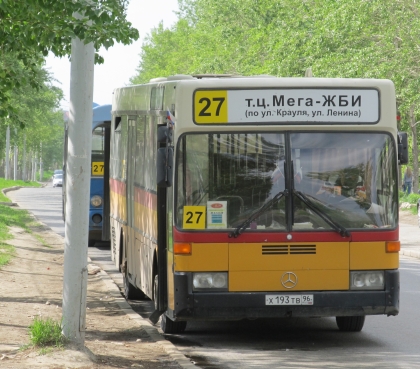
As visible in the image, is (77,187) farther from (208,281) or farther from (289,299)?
(289,299)

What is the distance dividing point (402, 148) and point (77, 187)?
3.49m

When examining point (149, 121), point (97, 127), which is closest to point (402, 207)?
point (97, 127)

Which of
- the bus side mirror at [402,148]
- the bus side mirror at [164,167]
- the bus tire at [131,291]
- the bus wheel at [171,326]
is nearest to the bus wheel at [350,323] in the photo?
the bus wheel at [171,326]

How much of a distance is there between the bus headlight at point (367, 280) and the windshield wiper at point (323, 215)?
1.44 feet

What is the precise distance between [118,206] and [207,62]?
151 ft

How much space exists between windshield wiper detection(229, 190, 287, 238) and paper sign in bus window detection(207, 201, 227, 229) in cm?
14

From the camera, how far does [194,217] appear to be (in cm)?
1008

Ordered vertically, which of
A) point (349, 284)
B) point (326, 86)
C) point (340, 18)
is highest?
point (340, 18)

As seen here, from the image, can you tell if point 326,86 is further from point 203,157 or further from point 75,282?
point 75,282

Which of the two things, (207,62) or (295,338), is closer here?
(295,338)

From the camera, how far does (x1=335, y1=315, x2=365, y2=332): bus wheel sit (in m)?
11.4

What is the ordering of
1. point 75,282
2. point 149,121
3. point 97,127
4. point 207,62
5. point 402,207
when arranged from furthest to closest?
point 207,62 < point 402,207 < point 97,127 < point 149,121 < point 75,282

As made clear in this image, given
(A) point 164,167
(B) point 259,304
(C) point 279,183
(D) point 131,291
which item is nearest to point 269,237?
(C) point 279,183

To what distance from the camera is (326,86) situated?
407 inches
